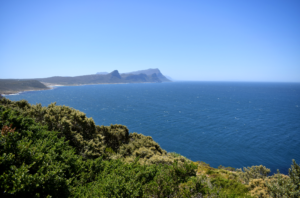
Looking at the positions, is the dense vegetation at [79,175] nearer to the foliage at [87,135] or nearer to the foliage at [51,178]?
the foliage at [51,178]

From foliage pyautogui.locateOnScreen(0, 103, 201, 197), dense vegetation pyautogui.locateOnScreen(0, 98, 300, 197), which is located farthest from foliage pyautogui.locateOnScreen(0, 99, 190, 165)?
foliage pyautogui.locateOnScreen(0, 103, 201, 197)

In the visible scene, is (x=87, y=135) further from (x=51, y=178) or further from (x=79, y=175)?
(x=51, y=178)

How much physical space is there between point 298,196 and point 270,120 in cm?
7104

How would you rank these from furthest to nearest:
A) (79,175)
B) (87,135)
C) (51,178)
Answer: (87,135)
(79,175)
(51,178)

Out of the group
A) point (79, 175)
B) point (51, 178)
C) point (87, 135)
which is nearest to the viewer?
point (51, 178)

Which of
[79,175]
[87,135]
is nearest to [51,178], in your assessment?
[79,175]

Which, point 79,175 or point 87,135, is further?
point 87,135

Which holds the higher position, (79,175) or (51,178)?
(51,178)

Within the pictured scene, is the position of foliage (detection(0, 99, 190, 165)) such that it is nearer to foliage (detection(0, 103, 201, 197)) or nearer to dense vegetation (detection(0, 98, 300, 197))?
dense vegetation (detection(0, 98, 300, 197))

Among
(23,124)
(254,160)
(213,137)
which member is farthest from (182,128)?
(23,124)

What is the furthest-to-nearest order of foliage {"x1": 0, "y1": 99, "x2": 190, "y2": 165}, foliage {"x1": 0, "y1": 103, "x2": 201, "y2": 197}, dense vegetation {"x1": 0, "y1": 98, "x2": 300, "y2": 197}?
foliage {"x1": 0, "y1": 99, "x2": 190, "y2": 165} < dense vegetation {"x1": 0, "y1": 98, "x2": 300, "y2": 197} < foliage {"x1": 0, "y1": 103, "x2": 201, "y2": 197}

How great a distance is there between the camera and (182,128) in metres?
55.9

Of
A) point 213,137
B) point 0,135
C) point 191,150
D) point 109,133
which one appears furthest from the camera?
point 213,137

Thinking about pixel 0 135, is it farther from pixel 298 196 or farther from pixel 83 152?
pixel 298 196
